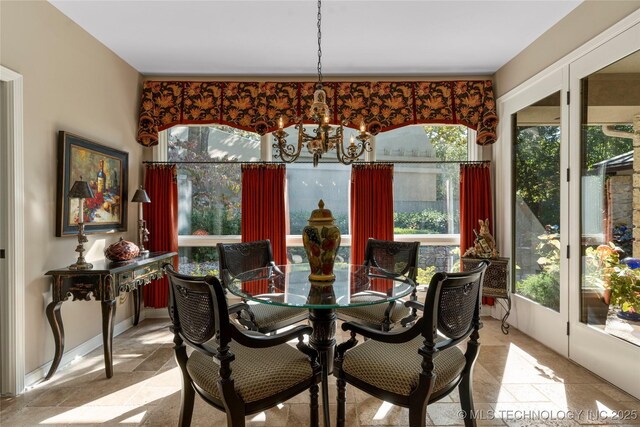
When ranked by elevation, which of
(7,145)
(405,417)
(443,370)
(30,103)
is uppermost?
(30,103)

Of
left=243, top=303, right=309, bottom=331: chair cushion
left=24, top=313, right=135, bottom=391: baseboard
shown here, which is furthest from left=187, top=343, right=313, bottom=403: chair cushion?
left=24, top=313, right=135, bottom=391: baseboard

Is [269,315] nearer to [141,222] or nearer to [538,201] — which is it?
[141,222]

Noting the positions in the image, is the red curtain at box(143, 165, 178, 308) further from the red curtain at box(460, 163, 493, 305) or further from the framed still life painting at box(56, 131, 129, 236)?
the red curtain at box(460, 163, 493, 305)

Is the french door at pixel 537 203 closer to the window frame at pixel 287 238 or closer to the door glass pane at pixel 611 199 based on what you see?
the door glass pane at pixel 611 199

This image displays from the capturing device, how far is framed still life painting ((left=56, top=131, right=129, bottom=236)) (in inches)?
99.9

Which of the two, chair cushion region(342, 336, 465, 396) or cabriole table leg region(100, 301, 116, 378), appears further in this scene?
cabriole table leg region(100, 301, 116, 378)

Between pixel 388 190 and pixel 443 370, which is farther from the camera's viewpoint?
pixel 388 190

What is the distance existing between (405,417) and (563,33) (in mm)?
3240

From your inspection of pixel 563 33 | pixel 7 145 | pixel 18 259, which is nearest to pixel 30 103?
pixel 7 145

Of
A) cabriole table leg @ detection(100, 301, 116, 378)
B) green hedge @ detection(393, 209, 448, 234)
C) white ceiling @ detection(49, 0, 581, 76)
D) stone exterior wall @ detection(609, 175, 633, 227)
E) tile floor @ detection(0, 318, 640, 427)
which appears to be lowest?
tile floor @ detection(0, 318, 640, 427)

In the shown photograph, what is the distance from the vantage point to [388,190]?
3713 millimetres

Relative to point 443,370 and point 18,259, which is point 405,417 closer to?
point 443,370

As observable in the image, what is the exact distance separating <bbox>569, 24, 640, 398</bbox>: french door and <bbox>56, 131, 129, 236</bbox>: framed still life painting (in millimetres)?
4065

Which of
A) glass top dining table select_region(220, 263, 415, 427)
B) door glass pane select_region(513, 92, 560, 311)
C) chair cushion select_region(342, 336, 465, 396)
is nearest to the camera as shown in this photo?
chair cushion select_region(342, 336, 465, 396)
